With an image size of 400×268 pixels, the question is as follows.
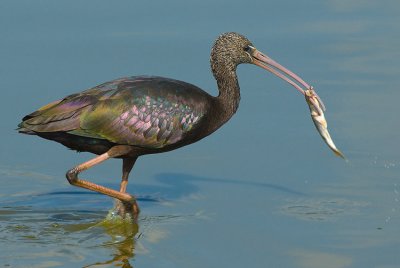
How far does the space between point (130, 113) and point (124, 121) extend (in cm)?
10

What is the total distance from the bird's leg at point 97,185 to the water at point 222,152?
26 cm

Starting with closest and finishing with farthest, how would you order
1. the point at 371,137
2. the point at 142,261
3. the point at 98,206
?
the point at 142,261 → the point at 98,206 → the point at 371,137

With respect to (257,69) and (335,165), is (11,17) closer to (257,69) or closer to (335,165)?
(257,69)

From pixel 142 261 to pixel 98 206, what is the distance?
1887 mm

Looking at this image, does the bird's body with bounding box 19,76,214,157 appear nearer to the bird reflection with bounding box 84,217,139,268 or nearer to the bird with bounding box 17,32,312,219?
the bird with bounding box 17,32,312,219

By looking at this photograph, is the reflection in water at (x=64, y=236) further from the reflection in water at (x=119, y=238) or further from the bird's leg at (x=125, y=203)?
the bird's leg at (x=125, y=203)

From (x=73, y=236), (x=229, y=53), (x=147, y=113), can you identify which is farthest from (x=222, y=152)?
(x=73, y=236)

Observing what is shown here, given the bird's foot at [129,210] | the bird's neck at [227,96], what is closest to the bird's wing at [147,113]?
the bird's neck at [227,96]

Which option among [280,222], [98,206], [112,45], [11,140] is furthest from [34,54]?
[280,222]

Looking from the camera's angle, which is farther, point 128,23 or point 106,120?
point 128,23

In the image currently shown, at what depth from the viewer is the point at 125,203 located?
12.4m

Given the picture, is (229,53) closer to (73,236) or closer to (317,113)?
(317,113)

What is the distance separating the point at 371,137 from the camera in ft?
45.4

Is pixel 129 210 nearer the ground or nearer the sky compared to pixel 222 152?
nearer the ground
